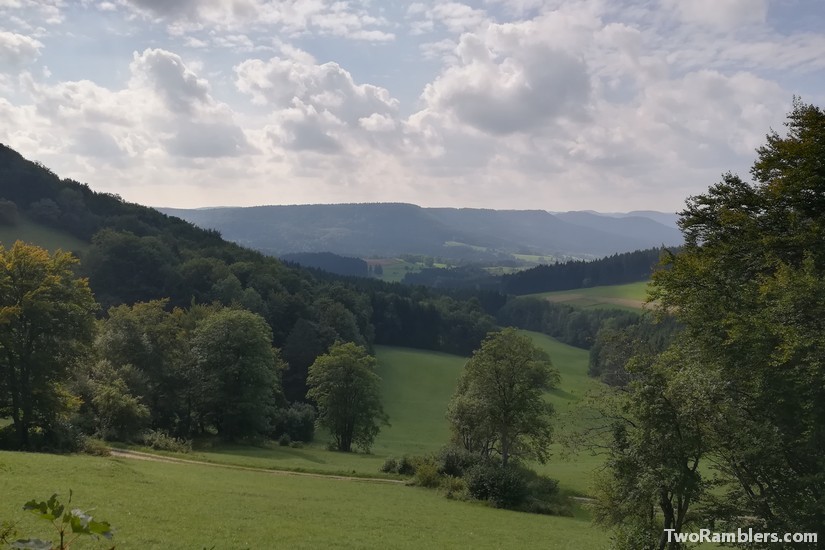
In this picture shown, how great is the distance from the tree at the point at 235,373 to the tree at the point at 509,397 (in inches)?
855

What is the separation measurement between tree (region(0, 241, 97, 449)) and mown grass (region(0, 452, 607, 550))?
929cm

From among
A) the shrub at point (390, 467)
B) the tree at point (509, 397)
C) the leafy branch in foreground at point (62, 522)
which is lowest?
the shrub at point (390, 467)

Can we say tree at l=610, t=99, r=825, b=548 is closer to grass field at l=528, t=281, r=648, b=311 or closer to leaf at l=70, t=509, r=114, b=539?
leaf at l=70, t=509, r=114, b=539

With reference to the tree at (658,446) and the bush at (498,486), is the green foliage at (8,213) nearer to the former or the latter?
the bush at (498,486)

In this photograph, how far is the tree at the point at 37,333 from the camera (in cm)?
3472

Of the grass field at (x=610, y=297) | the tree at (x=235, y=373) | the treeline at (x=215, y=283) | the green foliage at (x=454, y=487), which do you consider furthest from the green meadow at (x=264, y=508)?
the grass field at (x=610, y=297)

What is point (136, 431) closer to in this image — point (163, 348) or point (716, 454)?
point (163, 348)

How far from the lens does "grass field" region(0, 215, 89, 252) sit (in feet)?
319

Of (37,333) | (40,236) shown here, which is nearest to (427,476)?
(37,333)

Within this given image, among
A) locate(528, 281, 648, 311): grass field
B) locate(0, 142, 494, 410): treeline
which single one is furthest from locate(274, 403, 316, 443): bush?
locate(528, 281, 648, 311): grass field

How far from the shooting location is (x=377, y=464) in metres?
47.2

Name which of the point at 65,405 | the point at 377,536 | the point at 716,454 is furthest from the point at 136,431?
the point at 716,454

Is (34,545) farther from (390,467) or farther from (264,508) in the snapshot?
(390,467)

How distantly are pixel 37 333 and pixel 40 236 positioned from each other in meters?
80.7
